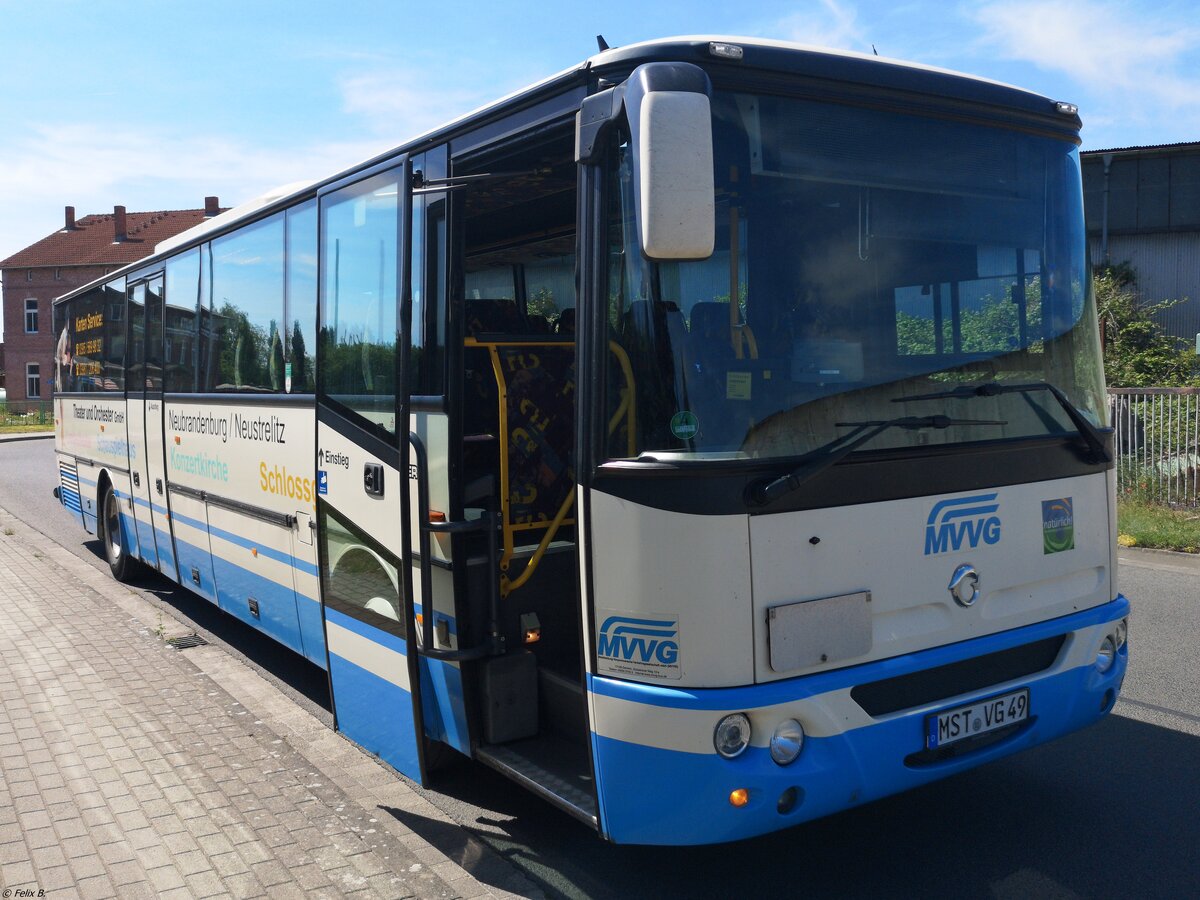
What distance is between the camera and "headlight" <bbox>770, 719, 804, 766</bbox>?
3.59 meters

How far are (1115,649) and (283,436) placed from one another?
174 inches

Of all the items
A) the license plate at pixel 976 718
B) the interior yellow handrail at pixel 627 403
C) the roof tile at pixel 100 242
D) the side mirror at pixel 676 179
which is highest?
the roof tile at pixel 100 242

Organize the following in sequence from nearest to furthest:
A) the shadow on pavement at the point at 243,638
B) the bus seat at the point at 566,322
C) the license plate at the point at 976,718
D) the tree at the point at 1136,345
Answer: the license plate at the point at 976,718
the bus seat at the point at 566,322
the shadow on pavement at the point at 243,638
the tree at the point at 1136,345

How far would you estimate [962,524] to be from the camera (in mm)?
4004

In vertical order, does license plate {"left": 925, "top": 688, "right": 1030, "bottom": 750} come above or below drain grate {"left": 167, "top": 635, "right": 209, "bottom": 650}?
above

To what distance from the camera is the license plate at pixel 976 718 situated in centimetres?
392

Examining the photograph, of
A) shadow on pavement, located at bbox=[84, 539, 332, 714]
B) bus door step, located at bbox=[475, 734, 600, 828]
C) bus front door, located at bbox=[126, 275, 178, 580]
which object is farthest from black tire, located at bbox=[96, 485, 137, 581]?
bus door step, located at bbox=[475, 734, 600, 828]

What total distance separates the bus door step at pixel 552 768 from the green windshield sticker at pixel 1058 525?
1972 mm

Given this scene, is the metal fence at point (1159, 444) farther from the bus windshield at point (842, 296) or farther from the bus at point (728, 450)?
the bus windshield at point (842, 296)

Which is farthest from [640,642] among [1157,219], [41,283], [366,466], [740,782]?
[41,283]

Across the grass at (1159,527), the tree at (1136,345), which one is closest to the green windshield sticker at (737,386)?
the grass at (1159,527)

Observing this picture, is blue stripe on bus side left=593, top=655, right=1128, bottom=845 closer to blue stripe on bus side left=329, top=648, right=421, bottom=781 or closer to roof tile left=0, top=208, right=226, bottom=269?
blue stripe on bus side left=329, top=648, right=421, bottom=781

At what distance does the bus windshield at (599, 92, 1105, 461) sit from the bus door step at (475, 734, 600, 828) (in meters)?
1.31

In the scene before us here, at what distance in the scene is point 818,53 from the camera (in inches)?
149
